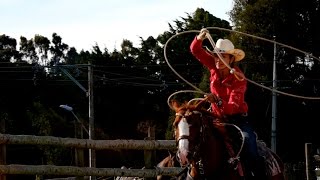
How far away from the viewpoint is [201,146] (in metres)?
8.70

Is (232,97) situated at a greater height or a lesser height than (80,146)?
greater

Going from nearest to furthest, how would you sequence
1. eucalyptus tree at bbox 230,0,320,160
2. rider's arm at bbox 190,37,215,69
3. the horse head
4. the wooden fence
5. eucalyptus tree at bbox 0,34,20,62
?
the horse head
rider's arm at bbox 190,37,215,69
the wooden fence
eucalyptus tree at bbox 230,0,320,160
eucalyptus tree at bbox 0,34,20,62

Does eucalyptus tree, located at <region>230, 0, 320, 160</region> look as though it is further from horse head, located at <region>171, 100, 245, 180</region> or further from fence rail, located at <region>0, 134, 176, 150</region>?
horse head, located at <region>171, 100, 245, 180</region>

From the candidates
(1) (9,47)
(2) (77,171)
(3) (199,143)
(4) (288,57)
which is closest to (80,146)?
(2) (77,171)

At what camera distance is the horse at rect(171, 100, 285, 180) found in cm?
843

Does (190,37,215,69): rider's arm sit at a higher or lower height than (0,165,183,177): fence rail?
higher

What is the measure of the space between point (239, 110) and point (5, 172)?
3260 mm

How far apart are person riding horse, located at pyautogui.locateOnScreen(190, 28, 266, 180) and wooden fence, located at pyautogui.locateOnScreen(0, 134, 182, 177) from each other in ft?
5.19

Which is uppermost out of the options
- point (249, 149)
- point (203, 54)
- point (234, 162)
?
point (203, 54)

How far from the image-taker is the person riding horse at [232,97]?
9289 mm

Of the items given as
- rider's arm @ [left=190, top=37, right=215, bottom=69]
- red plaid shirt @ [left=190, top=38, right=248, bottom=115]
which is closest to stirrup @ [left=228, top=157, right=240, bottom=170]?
red plaid shirt @ [left=190, top=38, right=248, bottom=115]

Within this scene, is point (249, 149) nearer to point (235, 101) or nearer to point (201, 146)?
point (235, 101)

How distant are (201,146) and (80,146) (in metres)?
2.50

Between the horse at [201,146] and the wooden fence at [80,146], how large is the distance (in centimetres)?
179
